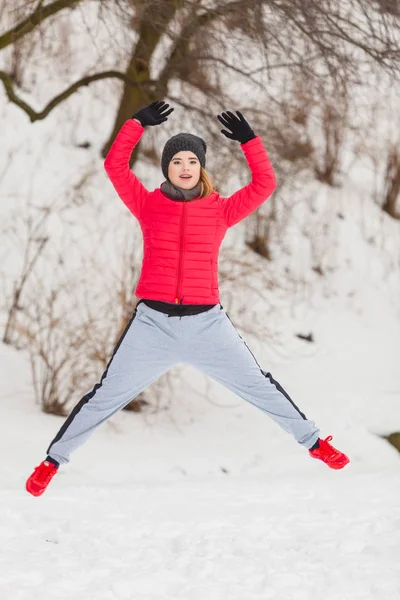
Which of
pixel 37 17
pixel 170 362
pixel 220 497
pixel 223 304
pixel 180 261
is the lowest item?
pixel 220 497

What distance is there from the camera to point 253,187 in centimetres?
339

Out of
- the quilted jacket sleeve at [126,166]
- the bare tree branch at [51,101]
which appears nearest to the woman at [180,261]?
the quilted jacket sleeve at [126,166]

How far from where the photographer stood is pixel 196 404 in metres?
7.23

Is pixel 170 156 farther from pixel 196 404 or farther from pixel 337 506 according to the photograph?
pixel 196 404

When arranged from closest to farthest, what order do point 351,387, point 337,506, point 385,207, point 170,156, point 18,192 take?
point 170,156, point 337,506, point 351,387, point 18,192, point 385,207

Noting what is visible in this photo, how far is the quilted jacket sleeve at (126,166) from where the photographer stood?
3.32m

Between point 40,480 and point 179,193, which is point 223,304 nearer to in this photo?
point 40,480

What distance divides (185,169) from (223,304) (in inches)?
159

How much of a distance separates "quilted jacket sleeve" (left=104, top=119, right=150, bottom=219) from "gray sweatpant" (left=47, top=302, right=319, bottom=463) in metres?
0.42

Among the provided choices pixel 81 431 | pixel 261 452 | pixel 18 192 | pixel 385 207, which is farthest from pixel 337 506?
pixel 385 207

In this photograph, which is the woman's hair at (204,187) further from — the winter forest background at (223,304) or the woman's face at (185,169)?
the winter forest background at (223,304)

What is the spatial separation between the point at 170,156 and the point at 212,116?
11.7ft

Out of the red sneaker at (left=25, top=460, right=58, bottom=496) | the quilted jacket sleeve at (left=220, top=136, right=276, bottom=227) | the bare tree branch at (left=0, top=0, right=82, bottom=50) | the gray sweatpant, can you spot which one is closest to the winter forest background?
the bare tree branch at (left=0, top=0, right=82, bottom=50)

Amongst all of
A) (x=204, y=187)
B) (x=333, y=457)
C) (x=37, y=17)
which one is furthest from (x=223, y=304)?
(x=204, y=187)
